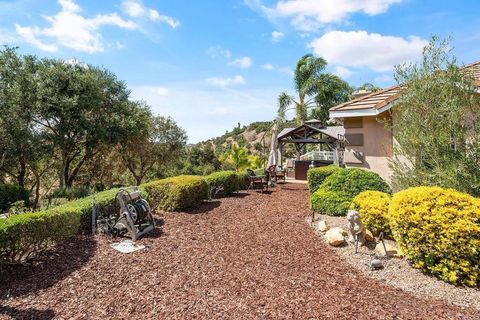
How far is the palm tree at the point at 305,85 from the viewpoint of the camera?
26.8 meters

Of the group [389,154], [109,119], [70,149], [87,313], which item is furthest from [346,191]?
[70,149]

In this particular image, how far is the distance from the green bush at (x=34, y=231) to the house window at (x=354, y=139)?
7604 millimetres

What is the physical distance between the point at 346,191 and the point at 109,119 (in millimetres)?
14458

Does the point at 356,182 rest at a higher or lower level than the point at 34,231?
higher

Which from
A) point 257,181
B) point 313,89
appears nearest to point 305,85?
point 313,89

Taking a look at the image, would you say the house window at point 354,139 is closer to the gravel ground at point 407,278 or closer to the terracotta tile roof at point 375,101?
the terracotta tile roof at point 375,101

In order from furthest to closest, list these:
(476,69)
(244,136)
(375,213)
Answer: (244,136) < (476,69) < (375,213)

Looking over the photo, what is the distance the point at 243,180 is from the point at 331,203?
625cm

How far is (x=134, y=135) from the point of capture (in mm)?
18891

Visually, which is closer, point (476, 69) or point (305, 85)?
point (476, 69)

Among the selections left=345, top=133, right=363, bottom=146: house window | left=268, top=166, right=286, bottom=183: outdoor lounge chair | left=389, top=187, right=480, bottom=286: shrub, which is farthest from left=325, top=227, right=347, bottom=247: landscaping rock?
left=268, top=166, right=286, bottom=183: outdoor lounge chair

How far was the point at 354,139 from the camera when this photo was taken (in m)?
9.16

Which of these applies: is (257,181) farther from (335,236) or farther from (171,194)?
(335,236)

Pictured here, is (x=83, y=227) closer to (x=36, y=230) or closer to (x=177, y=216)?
(x=36, y=230)
